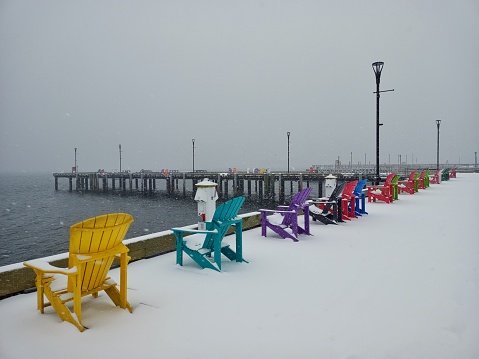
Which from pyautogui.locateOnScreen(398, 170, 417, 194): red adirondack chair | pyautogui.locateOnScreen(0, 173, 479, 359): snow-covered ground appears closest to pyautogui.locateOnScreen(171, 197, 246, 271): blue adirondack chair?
pyautogui.locateOnScreen(0, 173, 479, 359): snow-covered ground

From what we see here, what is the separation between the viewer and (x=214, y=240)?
483 cm

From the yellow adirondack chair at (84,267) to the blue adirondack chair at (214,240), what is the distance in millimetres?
1413

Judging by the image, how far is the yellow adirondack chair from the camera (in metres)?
3.08

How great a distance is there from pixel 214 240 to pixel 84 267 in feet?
6.42

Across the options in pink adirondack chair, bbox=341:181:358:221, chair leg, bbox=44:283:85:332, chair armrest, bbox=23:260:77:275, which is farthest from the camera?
pink adirondack chair, bbox=341:181:358:221

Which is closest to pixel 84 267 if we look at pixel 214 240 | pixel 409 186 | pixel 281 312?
pixel 281 312

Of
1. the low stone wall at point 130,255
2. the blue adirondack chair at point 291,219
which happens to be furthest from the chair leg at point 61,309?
the blue adirondack chair at point 291,219

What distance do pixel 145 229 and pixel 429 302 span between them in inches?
921

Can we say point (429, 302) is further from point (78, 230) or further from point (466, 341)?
point (78, 230)

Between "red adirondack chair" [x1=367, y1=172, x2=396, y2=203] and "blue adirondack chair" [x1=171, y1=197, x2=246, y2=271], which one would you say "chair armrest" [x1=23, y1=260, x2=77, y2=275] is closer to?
"blue adirondack chair" [x1=171, y1=197, x2=246, y2=271]

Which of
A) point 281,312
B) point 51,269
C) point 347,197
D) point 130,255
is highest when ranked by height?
point 347,197

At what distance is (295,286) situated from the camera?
13.9 feet

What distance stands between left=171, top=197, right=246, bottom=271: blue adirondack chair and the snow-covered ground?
15cm

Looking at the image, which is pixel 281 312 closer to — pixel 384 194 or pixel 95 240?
pixel 95 240
